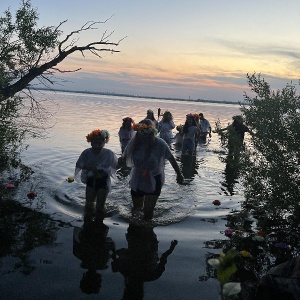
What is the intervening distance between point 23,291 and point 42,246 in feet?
5.12

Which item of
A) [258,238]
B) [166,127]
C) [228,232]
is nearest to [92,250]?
[228,232]

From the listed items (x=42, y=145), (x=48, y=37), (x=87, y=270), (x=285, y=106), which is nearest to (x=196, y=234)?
(x=87, y=270)

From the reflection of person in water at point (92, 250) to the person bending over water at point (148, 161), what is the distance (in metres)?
1.16

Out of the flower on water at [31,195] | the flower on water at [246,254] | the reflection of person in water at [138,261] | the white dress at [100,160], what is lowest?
the reflection of person in water at [138,261]

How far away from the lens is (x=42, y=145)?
772 inches

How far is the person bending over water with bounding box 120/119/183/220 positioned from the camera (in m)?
7.45

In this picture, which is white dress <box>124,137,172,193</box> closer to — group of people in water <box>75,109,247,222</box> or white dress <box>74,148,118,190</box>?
group of people in water <box>75,109,247,222</box>

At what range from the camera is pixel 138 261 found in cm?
576

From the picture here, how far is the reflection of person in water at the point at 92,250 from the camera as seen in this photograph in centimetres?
498

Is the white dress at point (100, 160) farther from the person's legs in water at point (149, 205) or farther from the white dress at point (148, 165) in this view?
the person's legs in water at point (149, 205)

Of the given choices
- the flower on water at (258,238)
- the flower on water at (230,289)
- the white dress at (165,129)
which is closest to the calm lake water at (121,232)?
the flower on water at (258,238)

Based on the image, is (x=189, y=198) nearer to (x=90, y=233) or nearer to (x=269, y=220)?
(x=269, y=220)

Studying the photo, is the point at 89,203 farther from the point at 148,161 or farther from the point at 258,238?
the point at 258,238

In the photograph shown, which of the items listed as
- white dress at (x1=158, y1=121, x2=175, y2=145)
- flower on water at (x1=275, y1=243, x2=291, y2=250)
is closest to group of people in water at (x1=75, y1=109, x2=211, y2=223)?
flower on water at (x1=275, y1=243, x2=291, y2=250)
